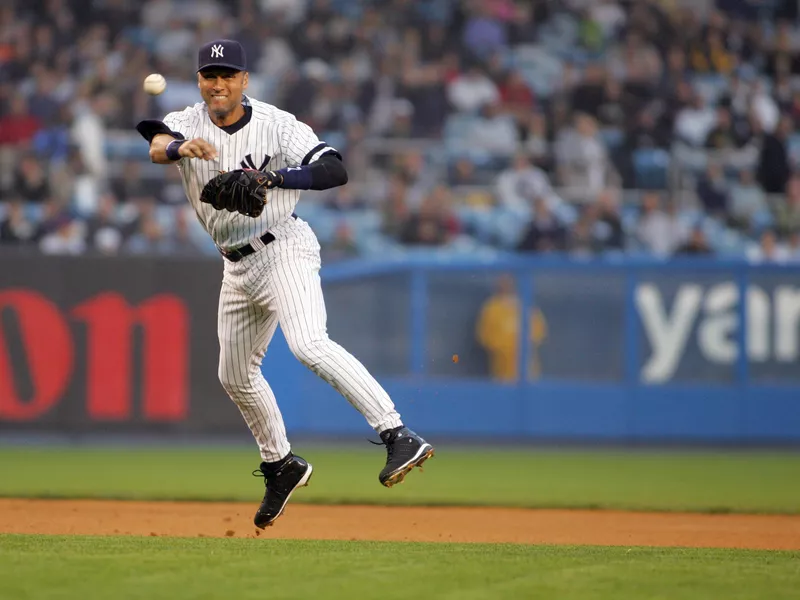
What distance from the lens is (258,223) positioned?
5.51 metres

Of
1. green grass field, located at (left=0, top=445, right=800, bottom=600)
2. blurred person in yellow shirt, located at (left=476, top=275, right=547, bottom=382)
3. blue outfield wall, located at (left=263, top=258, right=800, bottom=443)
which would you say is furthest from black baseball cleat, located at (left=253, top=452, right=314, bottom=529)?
blurred person in yellow shirt, located at (left=476, top=275, right=547, bottom=382)

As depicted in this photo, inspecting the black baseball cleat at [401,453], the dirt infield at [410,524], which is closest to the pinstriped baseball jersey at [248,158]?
the black baseball cleat at [401,453]

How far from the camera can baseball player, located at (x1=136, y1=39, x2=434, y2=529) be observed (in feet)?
17.2

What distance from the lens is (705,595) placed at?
4.25 meters

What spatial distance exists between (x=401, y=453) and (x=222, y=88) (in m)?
1.71

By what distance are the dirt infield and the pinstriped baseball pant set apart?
26.4 inches

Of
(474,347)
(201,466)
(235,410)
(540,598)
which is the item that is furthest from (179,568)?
(474,347)

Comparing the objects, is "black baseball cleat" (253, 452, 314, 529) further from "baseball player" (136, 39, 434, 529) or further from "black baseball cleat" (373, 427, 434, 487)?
"black baseball cleat" (373, 427, 434, 487)

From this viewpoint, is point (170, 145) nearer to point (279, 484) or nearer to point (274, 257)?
point (274, 257)

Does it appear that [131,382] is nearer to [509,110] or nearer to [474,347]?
[474,347]

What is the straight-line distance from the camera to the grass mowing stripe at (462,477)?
8484 mm

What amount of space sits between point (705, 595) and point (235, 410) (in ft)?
26.0

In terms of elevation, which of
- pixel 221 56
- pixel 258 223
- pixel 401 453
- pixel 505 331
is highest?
pixel 221 56

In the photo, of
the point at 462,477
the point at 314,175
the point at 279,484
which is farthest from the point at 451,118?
the point at 314,175
